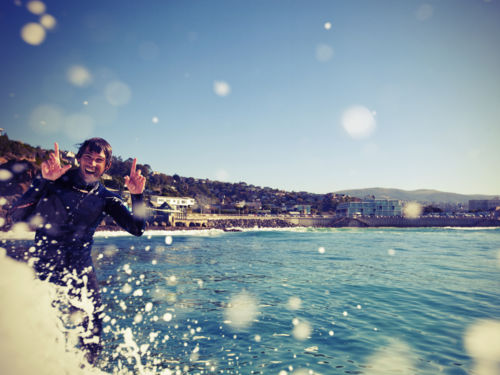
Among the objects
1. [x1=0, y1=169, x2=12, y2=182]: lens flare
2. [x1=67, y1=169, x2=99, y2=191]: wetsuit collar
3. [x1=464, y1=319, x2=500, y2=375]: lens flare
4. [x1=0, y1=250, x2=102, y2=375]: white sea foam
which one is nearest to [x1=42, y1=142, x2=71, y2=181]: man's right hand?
[x1=67, y1=169, x2=99, y2=191]: wetsuit collar

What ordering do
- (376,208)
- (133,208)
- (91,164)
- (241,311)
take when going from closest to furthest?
(91,164), (133,208), (241,311), (376,208)

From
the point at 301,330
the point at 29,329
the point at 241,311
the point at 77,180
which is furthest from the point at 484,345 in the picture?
the point at 77,180

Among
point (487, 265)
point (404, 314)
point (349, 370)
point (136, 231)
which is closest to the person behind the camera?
point (136, 231)

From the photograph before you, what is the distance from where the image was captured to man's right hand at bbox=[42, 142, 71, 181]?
261 cm

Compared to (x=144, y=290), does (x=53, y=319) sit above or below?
above

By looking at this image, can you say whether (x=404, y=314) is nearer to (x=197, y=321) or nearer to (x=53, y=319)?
(x=197, y=321)

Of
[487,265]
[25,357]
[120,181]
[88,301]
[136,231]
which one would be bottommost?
[487,265]

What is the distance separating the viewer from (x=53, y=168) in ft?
8.71

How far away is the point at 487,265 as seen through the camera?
806 inches

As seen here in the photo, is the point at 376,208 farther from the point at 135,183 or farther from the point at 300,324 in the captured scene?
the point at 135,183

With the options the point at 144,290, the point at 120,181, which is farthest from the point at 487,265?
the point at 120,181

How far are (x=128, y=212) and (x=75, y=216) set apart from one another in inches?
19.1

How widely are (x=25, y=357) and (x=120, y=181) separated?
8631 cm

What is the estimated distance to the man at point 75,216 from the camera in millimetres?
2619
